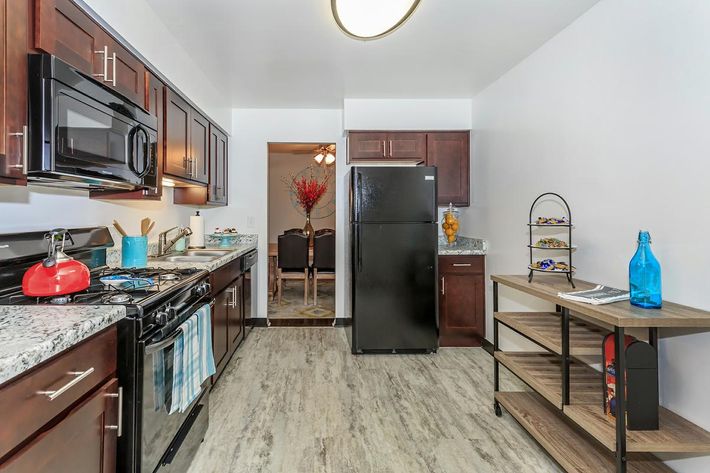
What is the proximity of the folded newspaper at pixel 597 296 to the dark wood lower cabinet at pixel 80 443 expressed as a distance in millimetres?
1784

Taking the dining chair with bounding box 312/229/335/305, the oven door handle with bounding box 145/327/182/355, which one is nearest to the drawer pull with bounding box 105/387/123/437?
the oven door handle with bounding box 145/327/182/355

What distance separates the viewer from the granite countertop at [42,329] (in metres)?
0.78

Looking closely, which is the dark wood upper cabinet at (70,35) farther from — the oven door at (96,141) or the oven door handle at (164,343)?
the oven door handle at (164,343)

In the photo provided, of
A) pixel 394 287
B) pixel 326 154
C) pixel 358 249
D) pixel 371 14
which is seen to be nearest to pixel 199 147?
pixel 358 249

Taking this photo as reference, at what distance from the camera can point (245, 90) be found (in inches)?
137

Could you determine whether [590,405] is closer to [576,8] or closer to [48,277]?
[576,8]

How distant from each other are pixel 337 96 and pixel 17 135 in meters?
2.84

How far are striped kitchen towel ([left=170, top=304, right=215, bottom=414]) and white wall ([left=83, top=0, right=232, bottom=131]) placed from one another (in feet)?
4.61

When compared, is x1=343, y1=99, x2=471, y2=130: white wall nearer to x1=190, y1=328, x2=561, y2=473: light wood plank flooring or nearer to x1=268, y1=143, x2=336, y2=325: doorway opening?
x1=268, y1=143, x2=336, y2=325: doorway opening

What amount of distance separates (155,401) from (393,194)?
2383mm

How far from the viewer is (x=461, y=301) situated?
3.43 m

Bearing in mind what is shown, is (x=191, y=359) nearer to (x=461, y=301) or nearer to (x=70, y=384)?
(x=70, y=384)

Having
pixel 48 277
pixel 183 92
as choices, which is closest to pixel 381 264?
pixel 183 92

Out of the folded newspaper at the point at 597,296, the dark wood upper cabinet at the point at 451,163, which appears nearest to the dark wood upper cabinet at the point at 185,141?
the dark wood upper cabinet at the point at 451,163
